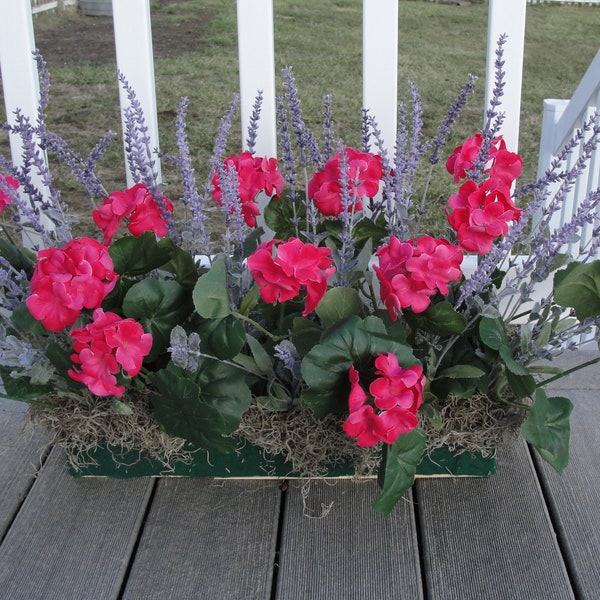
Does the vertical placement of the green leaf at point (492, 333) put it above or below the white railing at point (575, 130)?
below

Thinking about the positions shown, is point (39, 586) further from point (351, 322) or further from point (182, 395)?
point (351, 322)

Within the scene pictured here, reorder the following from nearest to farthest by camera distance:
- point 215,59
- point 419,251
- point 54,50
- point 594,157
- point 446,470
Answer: point 419,251 → point 446,470 → point 594,157 → point 215,59 → point 54,50

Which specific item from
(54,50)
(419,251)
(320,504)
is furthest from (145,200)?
(54,50)

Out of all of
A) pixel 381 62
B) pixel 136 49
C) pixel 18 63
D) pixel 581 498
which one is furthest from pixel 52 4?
pixel 581 498

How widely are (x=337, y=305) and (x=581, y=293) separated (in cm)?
37

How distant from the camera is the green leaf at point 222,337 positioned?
123 centimetres

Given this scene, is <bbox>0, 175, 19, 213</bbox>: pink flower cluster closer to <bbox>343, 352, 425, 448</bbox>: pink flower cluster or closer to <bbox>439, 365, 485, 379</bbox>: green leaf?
<bbox>343, 352, 425, 448</bbox>: pink flower cluster

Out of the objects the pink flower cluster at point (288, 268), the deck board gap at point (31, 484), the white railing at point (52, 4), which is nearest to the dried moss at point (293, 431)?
the deck board gap at point (31, 484)

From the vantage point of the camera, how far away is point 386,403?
1.13 m

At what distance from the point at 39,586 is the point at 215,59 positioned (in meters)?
4.91

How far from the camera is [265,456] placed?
1.39 metres

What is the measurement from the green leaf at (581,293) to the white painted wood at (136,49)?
81cm

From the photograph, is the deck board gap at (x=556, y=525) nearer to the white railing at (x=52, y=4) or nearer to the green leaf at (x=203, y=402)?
the green leaf at (x=203, y=402)

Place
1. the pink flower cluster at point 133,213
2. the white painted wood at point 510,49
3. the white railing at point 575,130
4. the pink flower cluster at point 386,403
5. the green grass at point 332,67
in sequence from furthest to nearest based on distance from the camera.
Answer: the green grass at point 332,67
the white railing at point 575,130
the white painted wood at point 510,49
the pink flower cluster at point 133,213
the pink flower cluster at point 386,403
